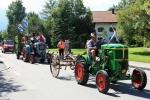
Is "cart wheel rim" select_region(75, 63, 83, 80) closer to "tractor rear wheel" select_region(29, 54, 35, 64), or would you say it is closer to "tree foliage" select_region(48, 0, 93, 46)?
"tractor rear wheel" select_region(29, 54, 35, 64)

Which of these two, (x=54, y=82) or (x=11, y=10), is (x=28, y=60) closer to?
(x=54, y=82)

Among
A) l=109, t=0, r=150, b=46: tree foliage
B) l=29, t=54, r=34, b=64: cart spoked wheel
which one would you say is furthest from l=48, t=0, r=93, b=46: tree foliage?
l=29, t=54, r=34, b=64: cart spoked wheel

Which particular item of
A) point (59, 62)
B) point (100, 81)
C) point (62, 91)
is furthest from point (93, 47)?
point (59, 62)

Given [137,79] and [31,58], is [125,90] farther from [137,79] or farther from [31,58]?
[31,58]

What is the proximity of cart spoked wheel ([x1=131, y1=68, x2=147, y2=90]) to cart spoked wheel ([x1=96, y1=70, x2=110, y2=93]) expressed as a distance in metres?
1.25

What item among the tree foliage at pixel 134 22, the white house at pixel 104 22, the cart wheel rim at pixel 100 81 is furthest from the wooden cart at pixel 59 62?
the white house at pixel 104 22

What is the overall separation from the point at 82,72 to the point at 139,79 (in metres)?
2.10

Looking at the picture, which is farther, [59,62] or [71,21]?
[71,21]

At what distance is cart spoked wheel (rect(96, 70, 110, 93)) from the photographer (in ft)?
28.3

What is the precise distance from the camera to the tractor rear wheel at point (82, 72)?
10.1m

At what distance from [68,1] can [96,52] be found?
53.0 m

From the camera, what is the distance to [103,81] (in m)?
8.84

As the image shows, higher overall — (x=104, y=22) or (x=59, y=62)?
(x=104, y=22)

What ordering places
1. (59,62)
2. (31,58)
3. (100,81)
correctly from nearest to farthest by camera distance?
(100,81) < (59,62) < (31,58)
